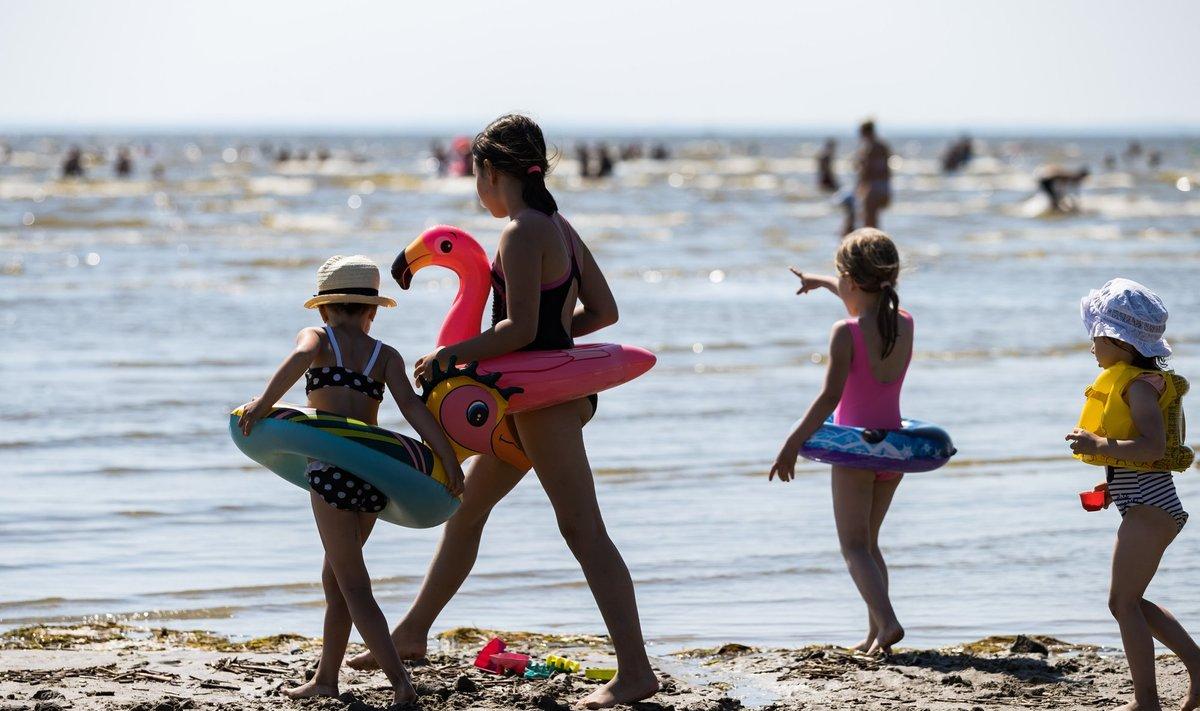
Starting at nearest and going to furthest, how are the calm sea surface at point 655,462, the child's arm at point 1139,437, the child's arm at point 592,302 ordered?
the child's arm at point 1139,437 < the child's arm at point 592,302 < the calm sea surface at point 655,462

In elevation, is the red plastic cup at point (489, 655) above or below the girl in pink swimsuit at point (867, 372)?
below

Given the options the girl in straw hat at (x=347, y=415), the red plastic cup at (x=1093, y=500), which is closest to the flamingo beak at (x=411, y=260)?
the girl in straw hat at (x=347, y=415)

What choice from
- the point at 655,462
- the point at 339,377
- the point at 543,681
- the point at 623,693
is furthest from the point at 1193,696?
the point at 655,462

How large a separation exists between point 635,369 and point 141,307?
1198cm

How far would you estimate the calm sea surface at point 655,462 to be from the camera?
599 centimetres

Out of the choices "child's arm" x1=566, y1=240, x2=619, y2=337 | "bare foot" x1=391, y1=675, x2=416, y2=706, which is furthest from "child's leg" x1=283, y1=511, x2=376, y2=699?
"child's arm" x1=566, y1=240, x2=619, y2=337

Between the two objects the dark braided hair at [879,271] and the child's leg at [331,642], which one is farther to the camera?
the dark braided hair at [879,271]

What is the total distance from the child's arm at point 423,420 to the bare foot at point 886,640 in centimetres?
161

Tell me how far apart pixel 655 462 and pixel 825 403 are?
3508 mm

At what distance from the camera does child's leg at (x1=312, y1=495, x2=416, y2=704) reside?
440 centimetres

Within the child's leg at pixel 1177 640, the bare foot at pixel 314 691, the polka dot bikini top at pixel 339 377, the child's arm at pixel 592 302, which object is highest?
the child's arm at pixel 592 302

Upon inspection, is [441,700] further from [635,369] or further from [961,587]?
[961,587]

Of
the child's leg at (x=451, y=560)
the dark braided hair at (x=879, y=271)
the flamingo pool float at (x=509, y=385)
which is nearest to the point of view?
the flamingo pool float at (x=509, y=385)

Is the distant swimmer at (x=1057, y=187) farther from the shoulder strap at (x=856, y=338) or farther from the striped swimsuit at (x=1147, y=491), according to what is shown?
the striped swimsuit at (x=1147, y=491)
